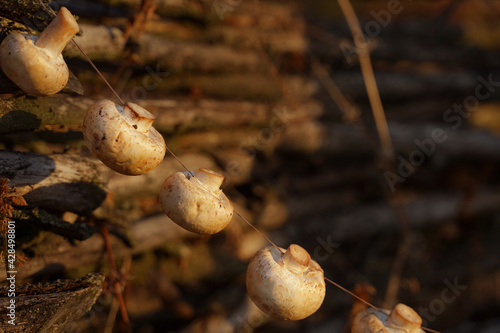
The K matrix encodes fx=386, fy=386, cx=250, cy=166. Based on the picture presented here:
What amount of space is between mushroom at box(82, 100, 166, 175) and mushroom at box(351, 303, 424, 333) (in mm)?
908

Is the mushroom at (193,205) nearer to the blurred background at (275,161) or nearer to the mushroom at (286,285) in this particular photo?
the mushroom at (286,285)

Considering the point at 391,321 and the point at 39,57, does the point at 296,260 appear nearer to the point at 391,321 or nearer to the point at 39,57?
the point at 391,321

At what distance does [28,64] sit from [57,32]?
5.3 inches

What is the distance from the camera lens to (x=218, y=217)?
1.26m

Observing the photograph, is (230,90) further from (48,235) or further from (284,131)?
(48,235)

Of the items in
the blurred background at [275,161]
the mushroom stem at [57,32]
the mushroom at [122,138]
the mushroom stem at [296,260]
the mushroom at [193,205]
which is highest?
the mushroom stem at [57,32]

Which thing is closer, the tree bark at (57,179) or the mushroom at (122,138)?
the mushroom at (122,138)

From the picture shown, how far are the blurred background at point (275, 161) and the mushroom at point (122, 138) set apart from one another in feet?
1.21

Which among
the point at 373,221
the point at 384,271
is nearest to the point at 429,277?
the point at 384,271

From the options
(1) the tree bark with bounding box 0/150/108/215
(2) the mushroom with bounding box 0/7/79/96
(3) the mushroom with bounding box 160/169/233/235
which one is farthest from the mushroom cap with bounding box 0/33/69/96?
(3) the mushroom with bounding box 160/169/233/235

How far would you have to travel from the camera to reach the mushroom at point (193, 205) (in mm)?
1229

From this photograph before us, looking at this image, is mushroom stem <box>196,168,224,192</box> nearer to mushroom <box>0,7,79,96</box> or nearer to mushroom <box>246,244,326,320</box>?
mushroom <box>246,244,326,320</box>

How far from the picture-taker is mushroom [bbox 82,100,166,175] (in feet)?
3.78

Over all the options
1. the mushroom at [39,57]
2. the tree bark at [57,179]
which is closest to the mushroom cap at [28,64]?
the mushroom at [39,57]
